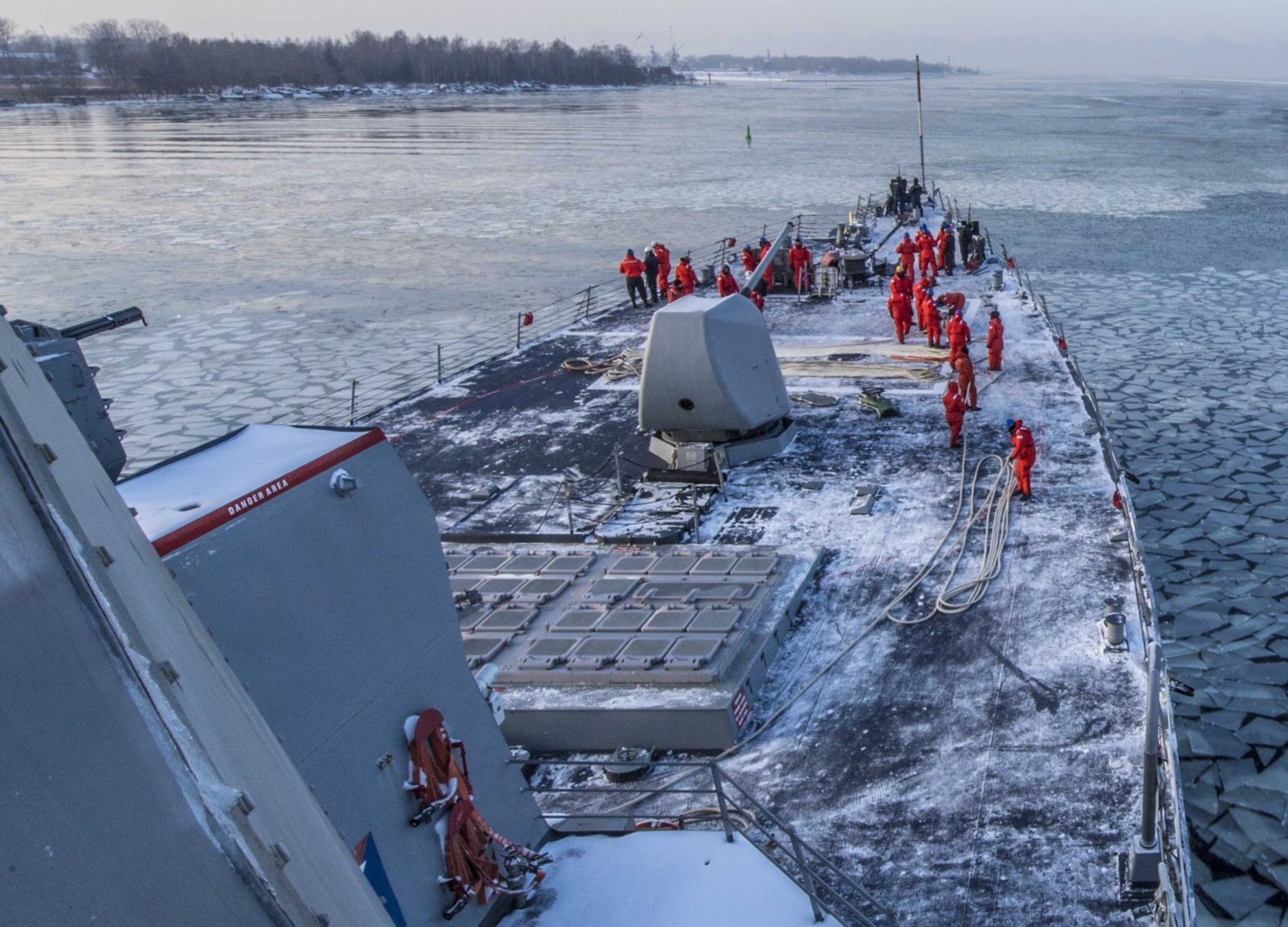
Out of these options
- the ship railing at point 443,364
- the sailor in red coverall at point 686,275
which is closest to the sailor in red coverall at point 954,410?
the ship railing at point 443,364

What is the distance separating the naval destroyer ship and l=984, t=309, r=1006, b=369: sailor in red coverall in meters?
0.59

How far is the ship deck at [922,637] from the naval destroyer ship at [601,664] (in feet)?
0.11

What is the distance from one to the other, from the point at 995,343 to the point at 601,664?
33.6 feet

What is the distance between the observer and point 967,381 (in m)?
14.4

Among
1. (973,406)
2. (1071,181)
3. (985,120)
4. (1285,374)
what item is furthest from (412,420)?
(985,120)

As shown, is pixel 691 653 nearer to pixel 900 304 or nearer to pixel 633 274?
pixel 900 304

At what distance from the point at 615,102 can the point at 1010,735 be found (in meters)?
144

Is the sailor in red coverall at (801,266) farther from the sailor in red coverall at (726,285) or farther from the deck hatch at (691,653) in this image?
the deck hatch at (691,653)

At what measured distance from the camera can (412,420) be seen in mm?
16219

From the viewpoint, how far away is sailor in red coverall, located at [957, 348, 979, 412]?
14297 millimetres

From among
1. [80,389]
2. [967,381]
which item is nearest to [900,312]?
[967,381]

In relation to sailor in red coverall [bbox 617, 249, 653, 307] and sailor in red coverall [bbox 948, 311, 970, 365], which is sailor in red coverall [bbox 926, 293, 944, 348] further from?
sailor in red coverall [bbox 617, 249, 653, 307]

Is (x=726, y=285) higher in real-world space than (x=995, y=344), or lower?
higher

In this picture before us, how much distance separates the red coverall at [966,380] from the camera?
46.9 ft
